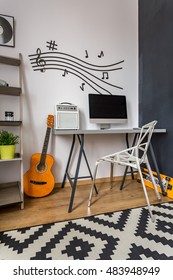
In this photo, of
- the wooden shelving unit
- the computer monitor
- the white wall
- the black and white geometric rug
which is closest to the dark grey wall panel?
the white wall

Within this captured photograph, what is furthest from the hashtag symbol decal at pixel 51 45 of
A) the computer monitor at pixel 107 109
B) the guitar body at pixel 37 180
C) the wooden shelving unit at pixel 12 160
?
the guitar body at pixel 37 180

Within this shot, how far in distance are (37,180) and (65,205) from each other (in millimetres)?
423

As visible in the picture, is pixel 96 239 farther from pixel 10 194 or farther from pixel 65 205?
pixel 10 194

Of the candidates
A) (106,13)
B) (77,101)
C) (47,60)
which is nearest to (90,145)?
(77,101)

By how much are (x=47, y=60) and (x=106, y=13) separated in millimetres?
1061

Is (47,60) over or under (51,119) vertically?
over

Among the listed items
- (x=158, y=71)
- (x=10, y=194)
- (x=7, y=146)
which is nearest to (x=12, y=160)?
(x=7, y=146)

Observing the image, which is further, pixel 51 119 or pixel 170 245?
pixel 51 119

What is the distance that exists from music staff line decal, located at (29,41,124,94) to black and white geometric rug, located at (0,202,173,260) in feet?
5.19

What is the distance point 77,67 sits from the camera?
2.17m

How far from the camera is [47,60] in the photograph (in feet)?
6.69

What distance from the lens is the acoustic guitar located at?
73.1 inches
